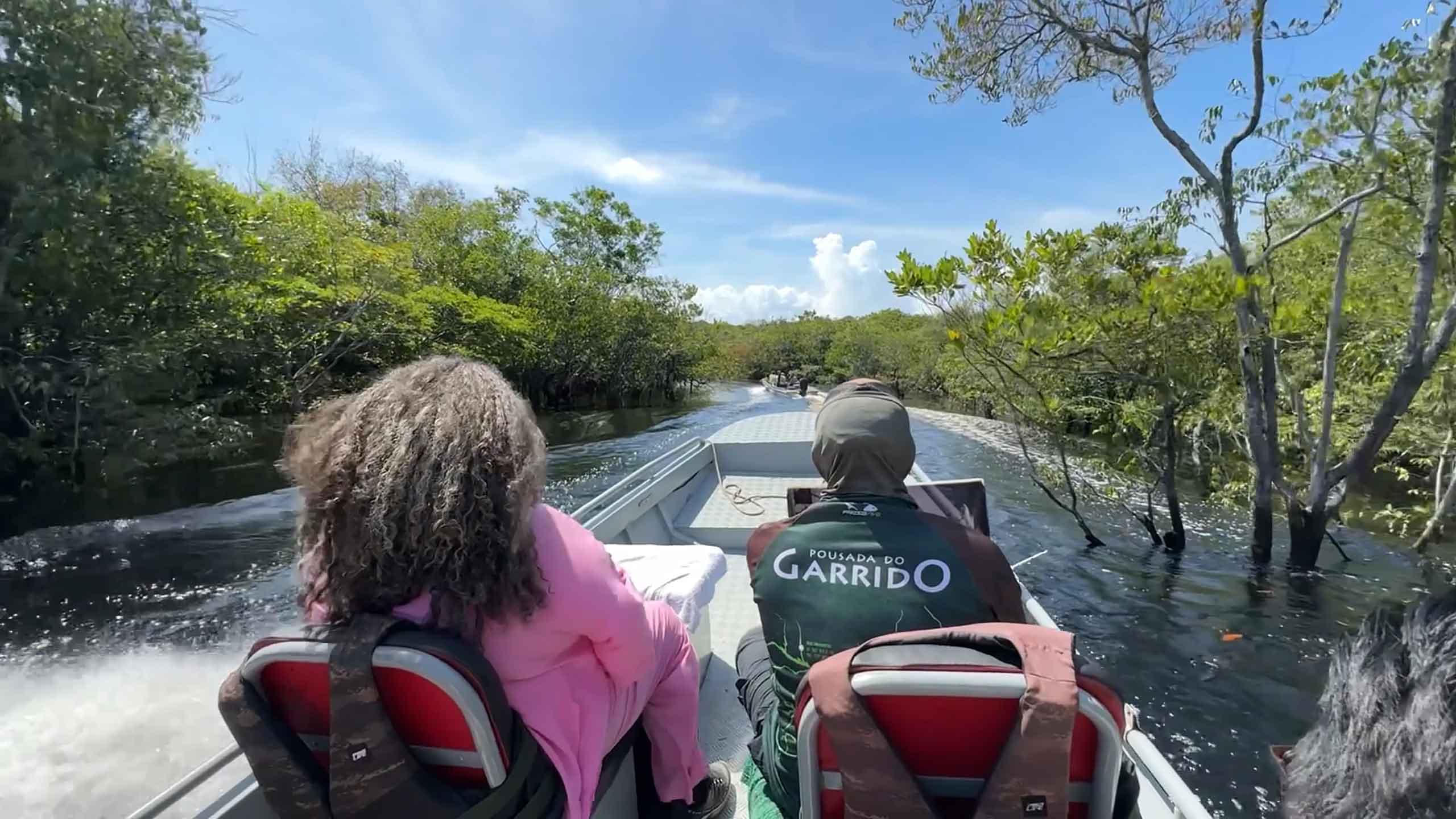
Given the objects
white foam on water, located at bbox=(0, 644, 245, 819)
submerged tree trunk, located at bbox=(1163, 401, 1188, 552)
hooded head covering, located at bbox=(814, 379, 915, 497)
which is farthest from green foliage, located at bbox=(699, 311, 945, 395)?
hooded head covering, located at bbox=(814, 379, 915, 497)

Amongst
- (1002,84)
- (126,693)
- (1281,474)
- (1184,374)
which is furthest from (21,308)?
(1281,474)

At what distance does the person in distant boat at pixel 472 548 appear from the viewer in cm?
120

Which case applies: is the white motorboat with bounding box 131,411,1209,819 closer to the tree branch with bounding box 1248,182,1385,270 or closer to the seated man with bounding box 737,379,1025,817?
the seated man with bounding box 737,379,1025,817

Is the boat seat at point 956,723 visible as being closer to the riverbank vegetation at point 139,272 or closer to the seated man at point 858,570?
the seated man at point 858,570

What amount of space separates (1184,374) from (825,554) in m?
6.34

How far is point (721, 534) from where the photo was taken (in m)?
5.04

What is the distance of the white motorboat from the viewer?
1587 mm

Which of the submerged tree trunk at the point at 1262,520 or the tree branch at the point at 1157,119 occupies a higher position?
the tree branch at the point at 1157,119

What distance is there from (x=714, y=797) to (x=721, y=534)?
9.93ft

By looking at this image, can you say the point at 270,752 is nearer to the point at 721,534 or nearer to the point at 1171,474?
the point at 721,534

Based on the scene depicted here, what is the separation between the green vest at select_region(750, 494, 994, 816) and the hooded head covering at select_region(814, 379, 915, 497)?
8cm

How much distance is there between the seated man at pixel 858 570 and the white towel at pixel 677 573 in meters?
0.72

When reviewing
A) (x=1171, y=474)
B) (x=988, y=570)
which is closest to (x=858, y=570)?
(x=988, y=570)

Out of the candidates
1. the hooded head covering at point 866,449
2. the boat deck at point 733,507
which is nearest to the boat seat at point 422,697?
the hooded head covering at point 866,449
